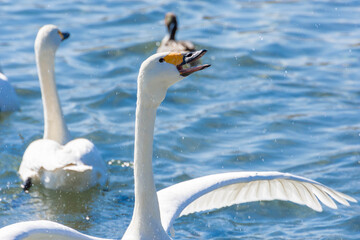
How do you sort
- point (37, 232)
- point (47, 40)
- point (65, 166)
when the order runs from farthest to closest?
point (47, 40), point (65, 166), point (37, 232)

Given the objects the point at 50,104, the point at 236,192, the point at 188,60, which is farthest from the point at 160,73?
the point at 50,104

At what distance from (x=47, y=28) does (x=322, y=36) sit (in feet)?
22.4

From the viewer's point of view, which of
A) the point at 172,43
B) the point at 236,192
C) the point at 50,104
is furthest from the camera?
the point at 172,43

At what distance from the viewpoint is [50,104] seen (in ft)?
28.4

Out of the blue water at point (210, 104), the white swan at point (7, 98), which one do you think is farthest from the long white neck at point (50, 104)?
the white swan at point (7, 98)

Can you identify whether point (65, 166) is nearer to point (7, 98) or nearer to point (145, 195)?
point (145, 195)

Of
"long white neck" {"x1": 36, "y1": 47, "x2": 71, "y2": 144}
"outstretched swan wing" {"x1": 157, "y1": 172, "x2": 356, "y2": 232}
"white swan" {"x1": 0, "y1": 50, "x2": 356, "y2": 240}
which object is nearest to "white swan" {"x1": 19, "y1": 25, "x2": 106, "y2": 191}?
"long white neck" {"x1": 36, "y1": 47, "x2": 71, "y2": 144}

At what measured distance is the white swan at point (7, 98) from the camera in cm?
1036

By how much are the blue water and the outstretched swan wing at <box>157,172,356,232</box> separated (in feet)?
1.98

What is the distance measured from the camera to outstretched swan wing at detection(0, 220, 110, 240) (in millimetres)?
4590

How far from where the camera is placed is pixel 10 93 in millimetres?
10477

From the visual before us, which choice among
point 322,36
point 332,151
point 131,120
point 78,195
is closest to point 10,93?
point 131,120

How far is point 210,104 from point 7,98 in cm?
287

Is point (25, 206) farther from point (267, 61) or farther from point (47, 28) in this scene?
point (267, 61)
